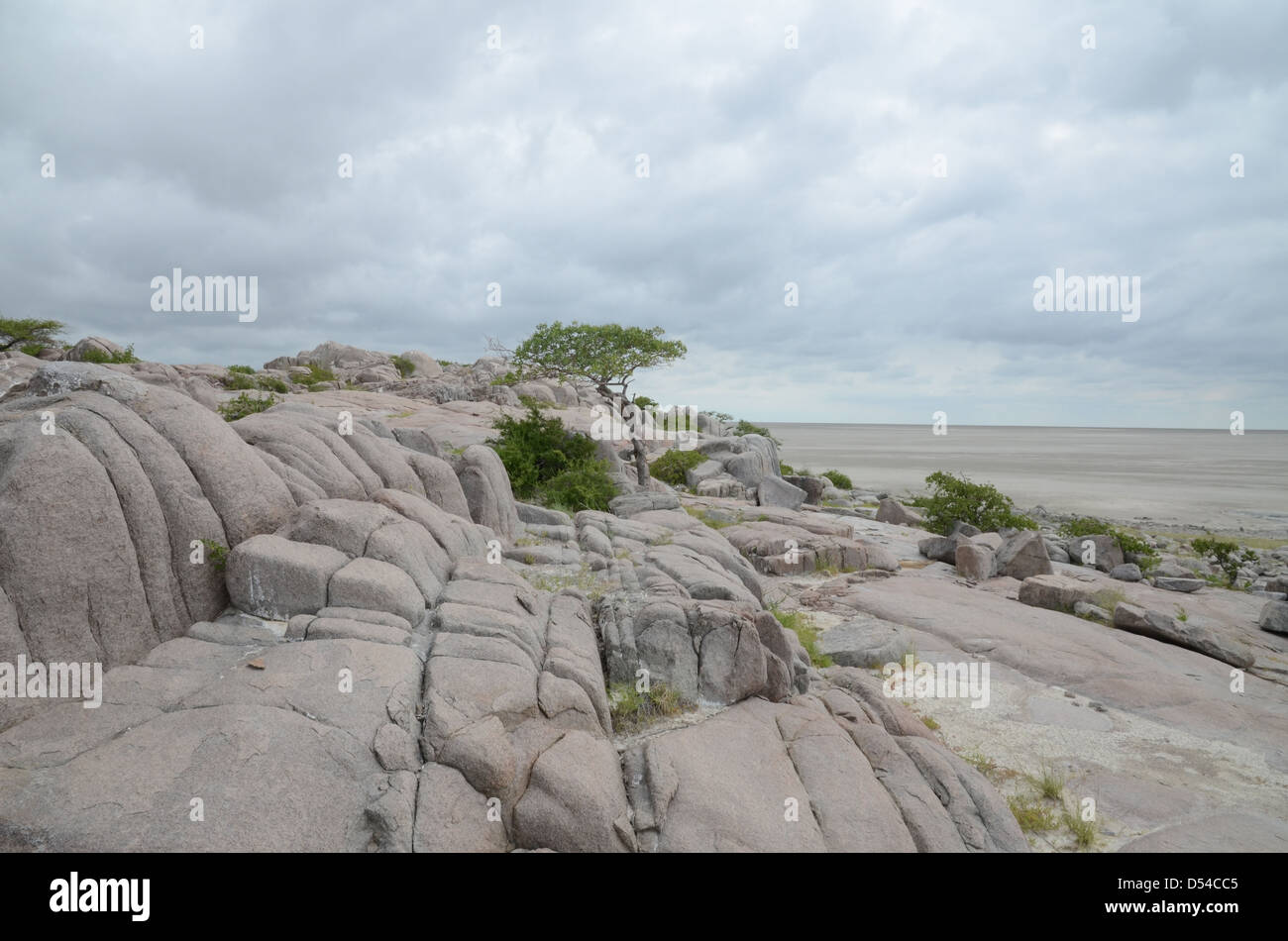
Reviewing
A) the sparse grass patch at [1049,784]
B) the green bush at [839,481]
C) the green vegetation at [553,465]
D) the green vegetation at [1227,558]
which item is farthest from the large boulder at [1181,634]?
the green bush at [839,481]

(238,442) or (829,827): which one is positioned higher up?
(238,442)

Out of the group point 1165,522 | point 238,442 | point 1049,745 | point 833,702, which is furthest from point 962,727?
point 1165,522

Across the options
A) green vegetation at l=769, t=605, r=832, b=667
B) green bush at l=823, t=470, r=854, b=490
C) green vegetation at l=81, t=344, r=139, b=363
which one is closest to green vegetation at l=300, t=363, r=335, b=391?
green vegetation at l=81, t=344, r=139, b=363

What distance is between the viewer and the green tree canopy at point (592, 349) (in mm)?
27719

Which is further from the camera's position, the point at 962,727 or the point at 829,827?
the point at 962,727

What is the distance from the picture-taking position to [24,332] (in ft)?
139

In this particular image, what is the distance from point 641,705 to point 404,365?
2803 inches

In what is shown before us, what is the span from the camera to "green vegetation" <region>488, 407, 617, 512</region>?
73.3 ft

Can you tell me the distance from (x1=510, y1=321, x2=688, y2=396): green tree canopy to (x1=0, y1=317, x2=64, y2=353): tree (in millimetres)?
38011

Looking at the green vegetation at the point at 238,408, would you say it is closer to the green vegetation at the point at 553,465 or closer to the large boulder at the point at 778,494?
the green vegetation at the point at 553,465

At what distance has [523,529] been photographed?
16.8 m

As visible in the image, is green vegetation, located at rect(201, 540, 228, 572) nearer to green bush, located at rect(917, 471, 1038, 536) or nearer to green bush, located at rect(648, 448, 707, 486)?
green bush, located at rect(648, 448, 707, 486)
